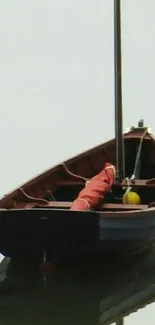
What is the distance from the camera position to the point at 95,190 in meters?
6.52

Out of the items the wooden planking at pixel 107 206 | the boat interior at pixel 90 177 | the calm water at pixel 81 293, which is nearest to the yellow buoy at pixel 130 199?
the boat interior at pixel 90 177

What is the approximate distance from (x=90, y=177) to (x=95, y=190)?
867mm

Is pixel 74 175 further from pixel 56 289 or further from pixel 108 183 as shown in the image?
pixel 56 289

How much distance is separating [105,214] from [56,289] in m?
0.62

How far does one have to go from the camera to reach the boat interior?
643 cm

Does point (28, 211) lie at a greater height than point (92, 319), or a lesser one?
greater

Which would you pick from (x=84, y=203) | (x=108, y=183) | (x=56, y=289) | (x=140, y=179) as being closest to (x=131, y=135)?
(x=140, y=179)

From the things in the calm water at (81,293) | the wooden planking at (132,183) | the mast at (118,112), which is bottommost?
the calm water at (81,293)

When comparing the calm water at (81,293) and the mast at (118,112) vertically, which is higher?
the mast at (118,112)

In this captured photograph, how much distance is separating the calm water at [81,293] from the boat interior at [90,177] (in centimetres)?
42

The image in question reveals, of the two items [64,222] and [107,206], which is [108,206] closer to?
[107,206]

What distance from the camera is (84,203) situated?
6.27m

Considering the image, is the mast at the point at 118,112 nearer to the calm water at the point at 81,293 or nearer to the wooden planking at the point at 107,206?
the wooden planking at the point at 107,206

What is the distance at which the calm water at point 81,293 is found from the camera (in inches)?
222
